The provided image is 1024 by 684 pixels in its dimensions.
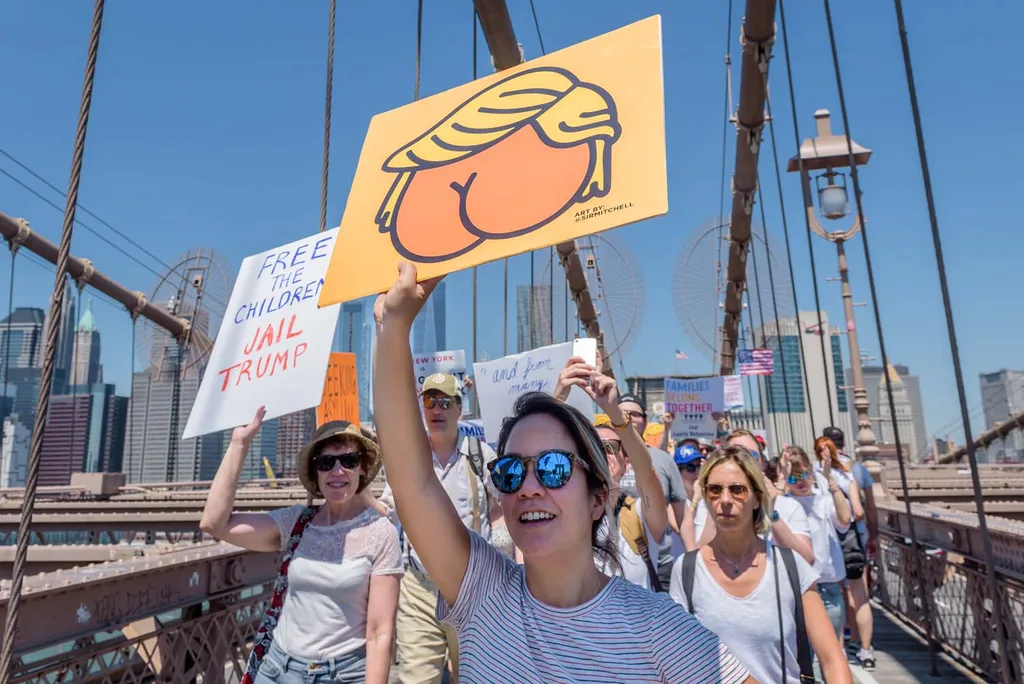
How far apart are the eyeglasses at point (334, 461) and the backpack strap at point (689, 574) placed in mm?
1317

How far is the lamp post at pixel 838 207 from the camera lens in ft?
44.0

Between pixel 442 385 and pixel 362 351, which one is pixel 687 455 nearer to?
pixel 442 385

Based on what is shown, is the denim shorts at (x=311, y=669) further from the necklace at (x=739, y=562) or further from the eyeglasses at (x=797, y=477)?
the eyeglasses at (x=797, y=477)

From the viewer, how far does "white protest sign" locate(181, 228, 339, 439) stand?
2.86m

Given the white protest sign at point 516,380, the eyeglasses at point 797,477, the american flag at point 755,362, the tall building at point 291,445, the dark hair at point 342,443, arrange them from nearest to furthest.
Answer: the dark hair at point 342,443 → the white protest sign at point 516,380 → the eyeglasses at point 797,477 → the american flag at point 755,362 → the tall building at point 291,445

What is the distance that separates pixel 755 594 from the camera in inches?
89.8

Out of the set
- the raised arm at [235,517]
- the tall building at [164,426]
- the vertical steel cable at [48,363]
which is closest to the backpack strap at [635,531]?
the raised arm at [235,517]

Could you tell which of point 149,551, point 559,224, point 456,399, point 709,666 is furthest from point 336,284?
point 149,551

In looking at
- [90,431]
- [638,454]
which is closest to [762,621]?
[638,454]

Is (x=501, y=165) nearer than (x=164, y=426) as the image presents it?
Yes

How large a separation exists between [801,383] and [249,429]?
83154mm

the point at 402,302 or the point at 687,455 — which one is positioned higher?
the point at 402,302

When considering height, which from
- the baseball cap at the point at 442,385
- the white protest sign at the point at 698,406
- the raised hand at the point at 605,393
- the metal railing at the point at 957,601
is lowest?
the metal railing at the point at 957,601

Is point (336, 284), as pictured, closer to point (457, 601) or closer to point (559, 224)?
point (559, 224)
